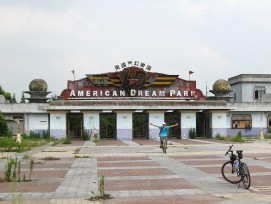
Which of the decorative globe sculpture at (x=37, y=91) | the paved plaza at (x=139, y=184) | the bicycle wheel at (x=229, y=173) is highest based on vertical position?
the decorative globe sculpture at (x=37, y=91)

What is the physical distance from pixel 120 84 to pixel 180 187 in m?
29.6

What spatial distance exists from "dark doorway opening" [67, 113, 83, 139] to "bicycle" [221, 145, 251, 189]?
27.3 m

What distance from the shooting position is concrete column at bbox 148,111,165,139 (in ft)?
126

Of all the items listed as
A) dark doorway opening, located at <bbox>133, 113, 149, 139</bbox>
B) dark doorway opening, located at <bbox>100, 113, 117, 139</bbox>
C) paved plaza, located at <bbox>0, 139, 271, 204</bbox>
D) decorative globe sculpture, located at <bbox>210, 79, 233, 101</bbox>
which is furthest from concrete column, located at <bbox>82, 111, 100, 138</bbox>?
paved plaza, located at <bbox>0, 139, 271, 204</bbox>

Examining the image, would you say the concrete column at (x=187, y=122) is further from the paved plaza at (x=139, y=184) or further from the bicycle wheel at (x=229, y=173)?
the bicycle wheel at (x=229, y=173)

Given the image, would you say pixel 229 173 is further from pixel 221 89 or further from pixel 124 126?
pixel 221 89

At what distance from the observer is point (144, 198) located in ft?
32.2

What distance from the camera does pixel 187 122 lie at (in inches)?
1545

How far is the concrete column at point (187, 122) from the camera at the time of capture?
39.1 m

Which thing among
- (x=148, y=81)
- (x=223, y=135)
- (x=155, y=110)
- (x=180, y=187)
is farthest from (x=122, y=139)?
(x=180, y=187)

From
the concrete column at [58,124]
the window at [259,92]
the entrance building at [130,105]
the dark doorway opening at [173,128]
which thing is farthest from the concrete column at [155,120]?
the window at [259,92]

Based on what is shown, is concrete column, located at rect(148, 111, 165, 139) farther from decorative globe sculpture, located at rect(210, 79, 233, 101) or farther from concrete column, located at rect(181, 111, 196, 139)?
decorative globe sculpture, located at rect(210, 79, 233, 101)

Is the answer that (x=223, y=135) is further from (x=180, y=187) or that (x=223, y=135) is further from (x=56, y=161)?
(x=180, y=187)

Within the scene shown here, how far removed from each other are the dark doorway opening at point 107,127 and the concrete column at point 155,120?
155 inches
